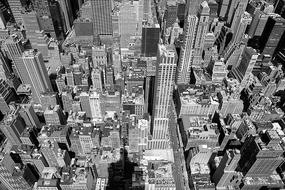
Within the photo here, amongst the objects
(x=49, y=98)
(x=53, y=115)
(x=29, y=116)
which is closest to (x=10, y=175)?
(x=53, y=115)

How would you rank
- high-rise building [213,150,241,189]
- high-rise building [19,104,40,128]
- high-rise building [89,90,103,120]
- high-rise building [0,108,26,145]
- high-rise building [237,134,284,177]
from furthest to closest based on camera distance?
high-rise building [89,90,103,120] → high-rise building [19,104,40,128] → high-rise building [0,108,26,145] → high-rise building [237,134,284,177] → high-rise building [213,150,241,189]

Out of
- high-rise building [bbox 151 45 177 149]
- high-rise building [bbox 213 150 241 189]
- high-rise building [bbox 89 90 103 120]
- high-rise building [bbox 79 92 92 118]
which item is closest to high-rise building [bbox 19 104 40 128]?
high-rise building [bbox 79 92 92 118]

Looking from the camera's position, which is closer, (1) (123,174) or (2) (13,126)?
(1) (123,174)

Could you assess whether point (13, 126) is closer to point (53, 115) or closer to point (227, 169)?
point (53, 115)

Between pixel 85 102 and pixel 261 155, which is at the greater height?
pixel 261 155

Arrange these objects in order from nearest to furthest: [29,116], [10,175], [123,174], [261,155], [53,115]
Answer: [10,175], [261,155], [123,174], [53,115], [29,116]

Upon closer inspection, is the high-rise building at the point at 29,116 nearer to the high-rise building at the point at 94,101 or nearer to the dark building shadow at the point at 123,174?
the high-rise building at the point at 94,101

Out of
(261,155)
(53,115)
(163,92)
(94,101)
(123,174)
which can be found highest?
(163,92)

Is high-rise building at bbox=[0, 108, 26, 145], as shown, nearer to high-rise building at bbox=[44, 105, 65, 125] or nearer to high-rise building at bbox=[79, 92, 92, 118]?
high-rise building at bbox=[44, 105, 65, 125]
